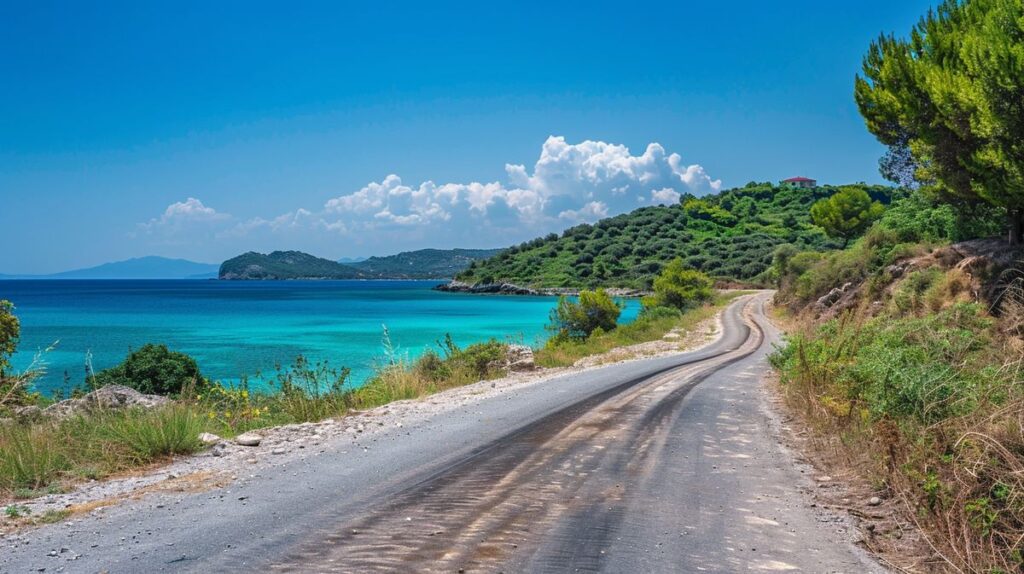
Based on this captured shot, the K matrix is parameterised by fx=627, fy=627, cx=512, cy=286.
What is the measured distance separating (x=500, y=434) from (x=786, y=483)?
4.33 m

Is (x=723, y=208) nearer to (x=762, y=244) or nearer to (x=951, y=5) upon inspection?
(x=762, y=244)

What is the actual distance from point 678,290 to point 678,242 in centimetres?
→ 7888

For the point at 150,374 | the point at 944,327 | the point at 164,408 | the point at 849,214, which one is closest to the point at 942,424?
the point at 944,327

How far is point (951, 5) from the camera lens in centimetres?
2080

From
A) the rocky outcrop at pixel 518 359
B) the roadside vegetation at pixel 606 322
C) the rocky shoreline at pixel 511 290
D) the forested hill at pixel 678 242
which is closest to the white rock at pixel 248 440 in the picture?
the rocky outcrop at pixel 518 359

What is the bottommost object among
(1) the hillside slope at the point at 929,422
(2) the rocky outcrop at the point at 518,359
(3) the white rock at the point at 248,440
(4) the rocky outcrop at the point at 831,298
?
(2) the rocky outcrop at the point at 518,359

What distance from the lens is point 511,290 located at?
472ft

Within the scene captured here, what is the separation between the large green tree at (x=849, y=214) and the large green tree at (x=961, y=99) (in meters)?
59.9

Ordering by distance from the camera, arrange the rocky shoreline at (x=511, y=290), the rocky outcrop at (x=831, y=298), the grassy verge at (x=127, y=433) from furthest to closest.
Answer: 1. the rocky shoreline at (x=511, y=290)
2. the rocky outcrop at (x=831, y=298)
3. the grassy verge at (x=127, y=433)

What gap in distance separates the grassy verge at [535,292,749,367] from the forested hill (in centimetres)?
5583

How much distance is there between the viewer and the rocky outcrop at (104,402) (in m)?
10.4

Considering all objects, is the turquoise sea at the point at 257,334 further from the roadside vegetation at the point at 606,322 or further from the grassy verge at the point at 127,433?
the grassy verge at the point at 127,433

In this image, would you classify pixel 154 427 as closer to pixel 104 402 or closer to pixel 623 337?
pixel 104 402

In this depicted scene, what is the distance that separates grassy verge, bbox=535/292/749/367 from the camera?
26.6 meters
